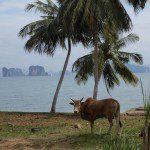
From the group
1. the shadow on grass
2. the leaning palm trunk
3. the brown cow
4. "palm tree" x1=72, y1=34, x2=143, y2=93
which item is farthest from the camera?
"palm tree" x1=72, y1=34, x2=143, y2=93

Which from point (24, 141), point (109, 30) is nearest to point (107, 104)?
point (24, 141)

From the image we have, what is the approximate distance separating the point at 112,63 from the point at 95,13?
7.45 m

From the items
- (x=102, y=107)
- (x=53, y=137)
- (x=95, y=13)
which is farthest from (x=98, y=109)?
(x=95, y=13)

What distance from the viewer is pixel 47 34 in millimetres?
33406

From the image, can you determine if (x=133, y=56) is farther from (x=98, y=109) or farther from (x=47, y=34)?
(x=98, y=109)

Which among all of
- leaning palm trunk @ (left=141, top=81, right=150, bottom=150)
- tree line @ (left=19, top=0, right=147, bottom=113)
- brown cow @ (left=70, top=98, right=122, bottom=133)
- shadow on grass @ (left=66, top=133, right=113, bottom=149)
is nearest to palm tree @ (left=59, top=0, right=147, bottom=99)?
tree line @ (left=19, top=0, right=147, bottom=113)

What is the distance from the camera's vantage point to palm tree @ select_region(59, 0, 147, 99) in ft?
94.5

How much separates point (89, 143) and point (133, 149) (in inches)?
377

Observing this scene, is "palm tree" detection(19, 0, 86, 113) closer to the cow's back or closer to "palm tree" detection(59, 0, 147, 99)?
"palm tree" detection(59, 0, 147, 99)

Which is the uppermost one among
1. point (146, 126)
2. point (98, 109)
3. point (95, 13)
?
point (95, 13)

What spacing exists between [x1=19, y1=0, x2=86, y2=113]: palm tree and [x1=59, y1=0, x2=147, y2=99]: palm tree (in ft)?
8.92

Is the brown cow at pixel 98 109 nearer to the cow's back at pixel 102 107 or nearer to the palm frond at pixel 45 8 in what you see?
the cow's back at pixel 102 107

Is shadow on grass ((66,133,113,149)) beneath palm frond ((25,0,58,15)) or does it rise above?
beneath

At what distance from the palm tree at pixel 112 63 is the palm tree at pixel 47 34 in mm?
1527
